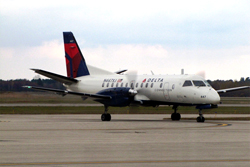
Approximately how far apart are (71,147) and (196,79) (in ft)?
53.5

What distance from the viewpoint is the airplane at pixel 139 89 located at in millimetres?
27906

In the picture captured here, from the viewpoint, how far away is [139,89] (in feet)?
101

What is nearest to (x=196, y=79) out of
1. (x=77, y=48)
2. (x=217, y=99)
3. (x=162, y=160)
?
(x=217, y=99)

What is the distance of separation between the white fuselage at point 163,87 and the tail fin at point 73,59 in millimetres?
1945

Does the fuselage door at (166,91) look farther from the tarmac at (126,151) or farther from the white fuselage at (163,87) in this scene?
the tarmac at (126,151)

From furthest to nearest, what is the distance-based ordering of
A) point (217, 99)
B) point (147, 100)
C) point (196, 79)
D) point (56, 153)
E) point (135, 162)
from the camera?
point (147, 100), point (196, 79), point (217, 99), point (56, 153), point (135, 162)

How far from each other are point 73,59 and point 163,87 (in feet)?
33.5

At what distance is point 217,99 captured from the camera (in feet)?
88.2

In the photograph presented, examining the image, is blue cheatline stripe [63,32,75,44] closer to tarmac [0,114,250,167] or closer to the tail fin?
the tail fin

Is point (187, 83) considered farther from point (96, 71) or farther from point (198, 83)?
point (96, 71)

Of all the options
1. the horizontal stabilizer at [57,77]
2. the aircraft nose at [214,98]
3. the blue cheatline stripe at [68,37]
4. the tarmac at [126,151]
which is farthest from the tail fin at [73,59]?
the tarmac at [126,151]

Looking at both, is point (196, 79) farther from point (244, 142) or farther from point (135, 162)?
point (135, 162)

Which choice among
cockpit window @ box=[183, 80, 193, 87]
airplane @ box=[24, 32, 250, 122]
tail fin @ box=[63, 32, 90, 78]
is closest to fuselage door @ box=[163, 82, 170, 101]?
airplane @ box=[24, 32, 250, 122]

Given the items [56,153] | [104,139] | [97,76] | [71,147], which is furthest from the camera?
[97,76]
